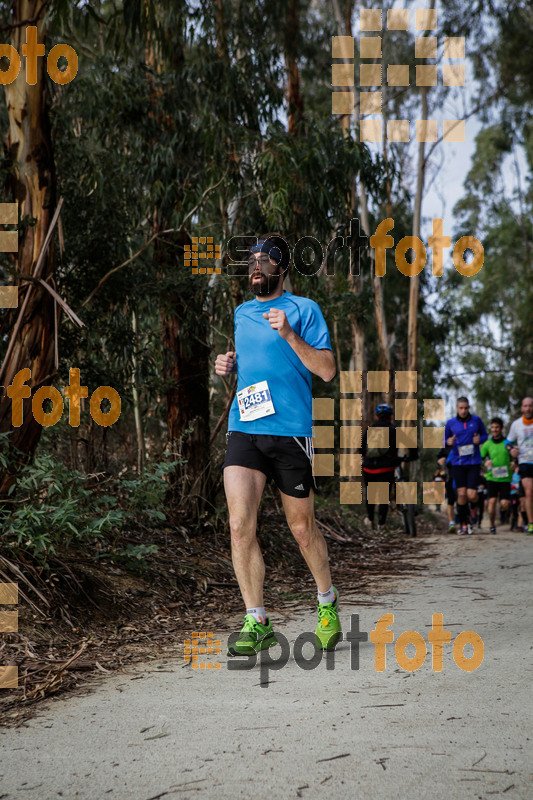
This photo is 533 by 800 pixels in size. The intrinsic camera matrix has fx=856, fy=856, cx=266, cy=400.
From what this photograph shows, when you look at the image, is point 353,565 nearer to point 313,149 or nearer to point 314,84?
point 313,149

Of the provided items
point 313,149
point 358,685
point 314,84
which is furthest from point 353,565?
point 314,84

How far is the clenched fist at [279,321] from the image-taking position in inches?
155

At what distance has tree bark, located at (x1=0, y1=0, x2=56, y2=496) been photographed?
5.80m

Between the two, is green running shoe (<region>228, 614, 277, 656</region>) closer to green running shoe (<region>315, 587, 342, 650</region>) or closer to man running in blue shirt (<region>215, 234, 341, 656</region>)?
man running in blue shirt (<region>215, 234, 341, 656</region>)

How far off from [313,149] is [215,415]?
5.65 metres

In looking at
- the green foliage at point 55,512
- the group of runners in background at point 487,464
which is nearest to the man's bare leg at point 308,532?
the green foliage at point 55,512

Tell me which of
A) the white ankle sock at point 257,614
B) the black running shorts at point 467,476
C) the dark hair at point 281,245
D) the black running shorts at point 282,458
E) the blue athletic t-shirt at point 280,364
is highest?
the dark hair at point 281,245

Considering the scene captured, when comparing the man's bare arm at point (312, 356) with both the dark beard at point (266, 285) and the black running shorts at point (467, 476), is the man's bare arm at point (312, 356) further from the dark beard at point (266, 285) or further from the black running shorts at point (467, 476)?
Result: the black running shorts at point (467, 476)

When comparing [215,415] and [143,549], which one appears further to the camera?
[215,415]

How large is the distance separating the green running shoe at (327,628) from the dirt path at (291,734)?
67mm

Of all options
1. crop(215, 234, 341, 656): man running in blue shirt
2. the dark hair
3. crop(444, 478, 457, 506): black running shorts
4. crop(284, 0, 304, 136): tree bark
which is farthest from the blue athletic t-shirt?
crop(444, 478, 457, 506): black running shorts

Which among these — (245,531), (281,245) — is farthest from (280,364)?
(245,531)

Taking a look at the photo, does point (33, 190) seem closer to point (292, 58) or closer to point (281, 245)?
point (281, 245)

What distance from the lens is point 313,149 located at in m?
8.27
